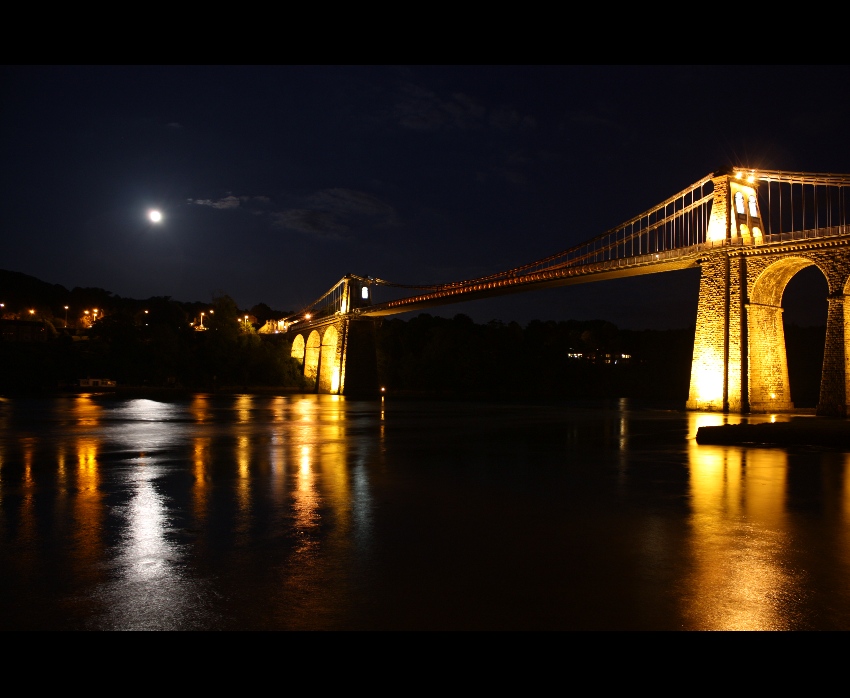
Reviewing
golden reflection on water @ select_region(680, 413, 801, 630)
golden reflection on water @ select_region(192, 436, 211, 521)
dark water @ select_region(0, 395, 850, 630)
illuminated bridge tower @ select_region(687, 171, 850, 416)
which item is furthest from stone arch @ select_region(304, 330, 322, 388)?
golden reflection on water @ select_region(680, 413, 801, 630)

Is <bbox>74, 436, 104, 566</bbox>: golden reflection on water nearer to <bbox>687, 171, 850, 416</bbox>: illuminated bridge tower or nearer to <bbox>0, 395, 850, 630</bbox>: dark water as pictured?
<bbox>0, 395, 850, 630</bbox>: dark water

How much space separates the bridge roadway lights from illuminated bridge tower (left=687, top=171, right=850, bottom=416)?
3669cm

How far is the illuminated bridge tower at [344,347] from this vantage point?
238ft

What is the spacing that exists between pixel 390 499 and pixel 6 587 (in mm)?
4725

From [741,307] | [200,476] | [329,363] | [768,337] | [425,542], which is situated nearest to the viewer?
[425,542]

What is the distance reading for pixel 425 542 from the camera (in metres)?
6.44

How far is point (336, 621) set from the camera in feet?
13.9

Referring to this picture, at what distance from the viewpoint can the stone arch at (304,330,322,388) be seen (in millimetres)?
86225

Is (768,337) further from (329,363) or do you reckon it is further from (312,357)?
(312,357)

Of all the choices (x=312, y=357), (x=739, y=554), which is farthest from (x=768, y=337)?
(x=312, y=357)

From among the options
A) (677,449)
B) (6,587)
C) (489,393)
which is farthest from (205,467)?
(489,393)

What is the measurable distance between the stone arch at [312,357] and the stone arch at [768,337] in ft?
193

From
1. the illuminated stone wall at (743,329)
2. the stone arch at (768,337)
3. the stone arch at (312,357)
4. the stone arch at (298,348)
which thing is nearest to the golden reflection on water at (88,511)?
the illuminated stone wall at (743,329)

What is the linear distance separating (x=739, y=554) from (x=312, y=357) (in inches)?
3413
